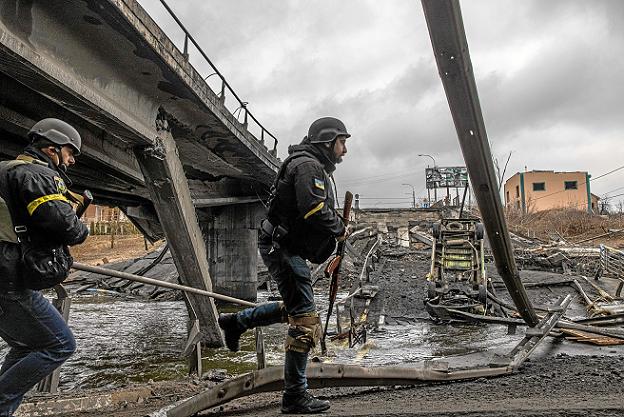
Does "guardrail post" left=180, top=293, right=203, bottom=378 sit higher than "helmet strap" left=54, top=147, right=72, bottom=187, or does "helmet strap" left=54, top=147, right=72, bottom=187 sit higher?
"helmet strap" left=54, top=147, right=72, bottom=187

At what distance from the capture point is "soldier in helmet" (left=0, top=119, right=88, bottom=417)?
9.05 feet

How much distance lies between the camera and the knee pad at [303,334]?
3104 millimetres

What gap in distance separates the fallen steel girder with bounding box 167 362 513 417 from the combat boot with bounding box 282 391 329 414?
1.08 feet

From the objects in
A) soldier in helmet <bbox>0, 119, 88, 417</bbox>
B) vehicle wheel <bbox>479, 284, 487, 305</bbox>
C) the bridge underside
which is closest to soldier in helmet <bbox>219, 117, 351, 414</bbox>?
soldier in helmet <bbox>0, 119, 88, 417</bbox>

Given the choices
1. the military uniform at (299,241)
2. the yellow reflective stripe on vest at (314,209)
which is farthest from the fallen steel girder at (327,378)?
the yellow reflective stripe on vest at (314,209)

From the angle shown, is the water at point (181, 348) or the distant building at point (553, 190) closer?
the water at point (181, 348)

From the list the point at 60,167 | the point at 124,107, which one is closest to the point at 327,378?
the point at 60,167

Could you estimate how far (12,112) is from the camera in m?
6.50

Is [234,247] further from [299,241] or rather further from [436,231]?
[299,241]

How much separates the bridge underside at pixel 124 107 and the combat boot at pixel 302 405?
12.8 feet

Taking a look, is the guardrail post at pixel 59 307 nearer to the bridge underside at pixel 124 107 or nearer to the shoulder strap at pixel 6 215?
the shoulder strap at pixel 6 215

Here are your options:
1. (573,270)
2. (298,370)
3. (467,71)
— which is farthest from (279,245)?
(573,270)

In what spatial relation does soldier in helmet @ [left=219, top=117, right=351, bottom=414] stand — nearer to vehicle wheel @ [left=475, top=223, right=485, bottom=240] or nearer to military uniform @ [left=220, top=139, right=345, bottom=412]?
military uniform @ [left=220, top=139, right=345, bottom=412]

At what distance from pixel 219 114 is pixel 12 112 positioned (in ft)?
11.2
